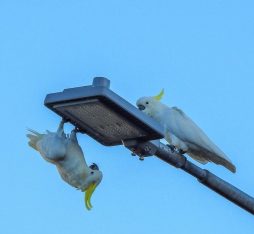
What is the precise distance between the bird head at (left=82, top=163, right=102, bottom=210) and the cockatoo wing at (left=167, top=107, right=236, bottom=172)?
32.0 inches

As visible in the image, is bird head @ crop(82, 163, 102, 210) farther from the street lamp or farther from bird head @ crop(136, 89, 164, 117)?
bird head @ crop(136, 89, 164, 117)

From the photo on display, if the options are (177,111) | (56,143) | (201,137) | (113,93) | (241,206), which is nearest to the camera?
(113,93)

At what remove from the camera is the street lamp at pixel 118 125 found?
3.01 metres

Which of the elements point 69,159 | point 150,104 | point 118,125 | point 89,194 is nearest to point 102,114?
point 118,125

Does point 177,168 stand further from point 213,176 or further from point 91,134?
point 91,134

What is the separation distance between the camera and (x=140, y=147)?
3.35 meters

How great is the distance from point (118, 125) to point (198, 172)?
60 cm

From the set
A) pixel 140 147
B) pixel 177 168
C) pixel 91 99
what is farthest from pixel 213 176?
pixel 91 99

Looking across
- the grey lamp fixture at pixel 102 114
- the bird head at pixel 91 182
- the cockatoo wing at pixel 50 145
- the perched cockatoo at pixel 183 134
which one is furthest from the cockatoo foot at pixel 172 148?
the cockatoo wing at pixel 50 145

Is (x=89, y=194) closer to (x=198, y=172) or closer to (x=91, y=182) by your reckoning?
(x=91, y=182)

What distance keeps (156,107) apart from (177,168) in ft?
2.30

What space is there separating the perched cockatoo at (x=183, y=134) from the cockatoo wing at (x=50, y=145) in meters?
0.69

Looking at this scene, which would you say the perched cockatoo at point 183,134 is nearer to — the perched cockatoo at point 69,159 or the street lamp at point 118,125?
the street lamp at point 118,125

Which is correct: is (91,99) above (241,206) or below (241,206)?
above
